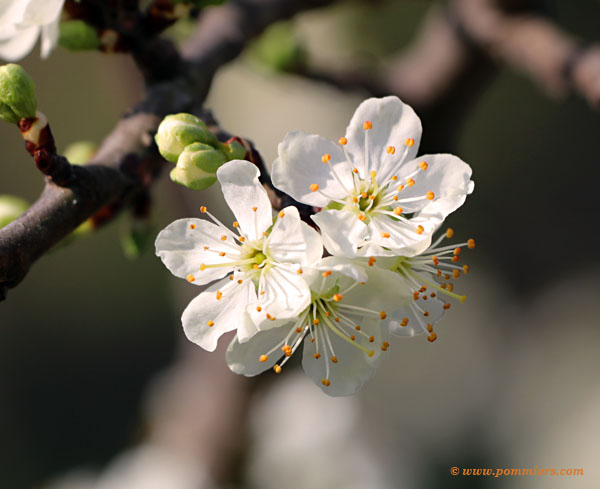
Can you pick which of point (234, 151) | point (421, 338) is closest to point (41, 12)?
point (234, 151)

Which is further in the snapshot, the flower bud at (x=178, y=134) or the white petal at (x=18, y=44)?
the white petal at (x=18, y=44)

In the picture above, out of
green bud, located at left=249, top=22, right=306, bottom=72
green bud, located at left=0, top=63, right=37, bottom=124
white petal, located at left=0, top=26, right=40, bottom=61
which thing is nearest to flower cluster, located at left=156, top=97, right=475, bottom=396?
green bud, located at left=0, top=63, right=37, bottom=124

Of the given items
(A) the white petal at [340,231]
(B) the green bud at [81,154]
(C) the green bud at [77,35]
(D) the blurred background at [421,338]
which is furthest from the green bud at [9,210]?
(D) the blurred background at [421,338]

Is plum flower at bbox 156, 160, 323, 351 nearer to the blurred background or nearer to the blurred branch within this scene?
the blurred branch

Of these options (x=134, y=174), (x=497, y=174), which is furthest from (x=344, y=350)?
(x=497, y=174)

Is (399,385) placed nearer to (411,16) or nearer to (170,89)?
(411,16)

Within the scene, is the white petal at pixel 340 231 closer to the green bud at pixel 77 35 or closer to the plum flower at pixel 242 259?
the plum flower at pixel 242 259
